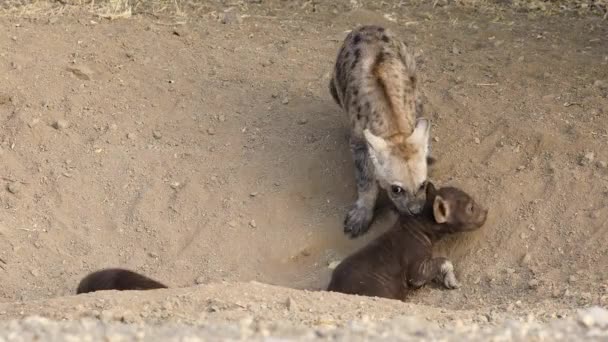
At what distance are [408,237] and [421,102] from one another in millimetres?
1785

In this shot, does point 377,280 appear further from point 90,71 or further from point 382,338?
point 90,71

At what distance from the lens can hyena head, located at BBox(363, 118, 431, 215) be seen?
29.9ft

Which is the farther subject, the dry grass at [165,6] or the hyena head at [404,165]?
the dry grass at [165,6]

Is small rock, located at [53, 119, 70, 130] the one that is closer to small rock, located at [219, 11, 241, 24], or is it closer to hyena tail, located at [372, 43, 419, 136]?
small rock, located at [219, 11, 241, 24]

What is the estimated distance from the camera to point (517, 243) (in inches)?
362

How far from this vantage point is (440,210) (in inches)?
356

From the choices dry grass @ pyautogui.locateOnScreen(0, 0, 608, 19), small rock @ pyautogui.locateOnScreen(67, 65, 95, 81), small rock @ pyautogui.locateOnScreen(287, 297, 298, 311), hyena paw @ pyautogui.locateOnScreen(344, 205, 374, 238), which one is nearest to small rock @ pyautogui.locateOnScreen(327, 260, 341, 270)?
hyena paw @ pyautogui.locateOnScreen(344, 205, 374, 238)

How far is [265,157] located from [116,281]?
7.49 ft

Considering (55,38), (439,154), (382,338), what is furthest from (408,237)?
(55,38)

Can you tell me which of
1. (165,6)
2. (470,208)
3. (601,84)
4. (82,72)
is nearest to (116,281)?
(470,208)

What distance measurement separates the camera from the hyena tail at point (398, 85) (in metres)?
9.48

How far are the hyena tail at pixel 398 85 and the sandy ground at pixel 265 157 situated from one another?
579mm

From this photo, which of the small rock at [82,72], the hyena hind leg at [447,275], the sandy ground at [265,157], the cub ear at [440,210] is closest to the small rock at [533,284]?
the sandy ground at [265,157]

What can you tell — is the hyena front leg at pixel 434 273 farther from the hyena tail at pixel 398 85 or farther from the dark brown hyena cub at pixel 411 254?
the hyena tail at pixel 398 85
